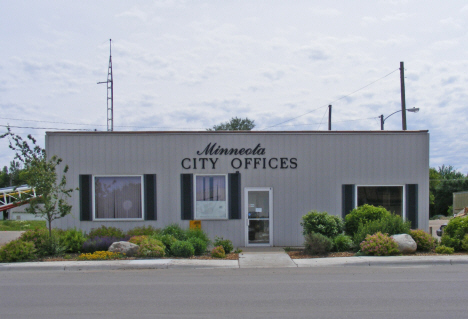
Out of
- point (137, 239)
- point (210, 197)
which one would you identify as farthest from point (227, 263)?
point (210, 197)

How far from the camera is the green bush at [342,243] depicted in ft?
44.9

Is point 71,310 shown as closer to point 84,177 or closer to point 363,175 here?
point 84,177

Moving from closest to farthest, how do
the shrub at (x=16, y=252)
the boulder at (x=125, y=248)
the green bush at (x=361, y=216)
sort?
the shrub at (x=16, y=252)
the boulder at (x=125, y=248)
the green bush at (x=361, y=216)

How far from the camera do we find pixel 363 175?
16.2 metres

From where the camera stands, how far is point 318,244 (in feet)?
43.4

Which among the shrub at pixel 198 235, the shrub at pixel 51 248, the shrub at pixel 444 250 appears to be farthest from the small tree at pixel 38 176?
the shrub at pixel 444 250

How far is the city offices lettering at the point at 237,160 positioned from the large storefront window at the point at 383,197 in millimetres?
2591

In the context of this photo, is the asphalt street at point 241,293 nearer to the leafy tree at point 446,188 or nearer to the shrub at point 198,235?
the shrub at point 198,235

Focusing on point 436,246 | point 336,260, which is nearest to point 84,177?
point 336,260

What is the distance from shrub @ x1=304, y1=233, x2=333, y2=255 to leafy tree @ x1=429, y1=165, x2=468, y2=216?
51.6 metres

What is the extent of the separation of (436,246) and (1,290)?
1183 cm

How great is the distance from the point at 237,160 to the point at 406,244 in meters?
6.13

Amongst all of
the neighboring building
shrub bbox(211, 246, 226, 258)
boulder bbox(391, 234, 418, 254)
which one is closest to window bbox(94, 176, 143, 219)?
the neighboring building

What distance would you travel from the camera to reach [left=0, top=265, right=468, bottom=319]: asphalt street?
284 inches
